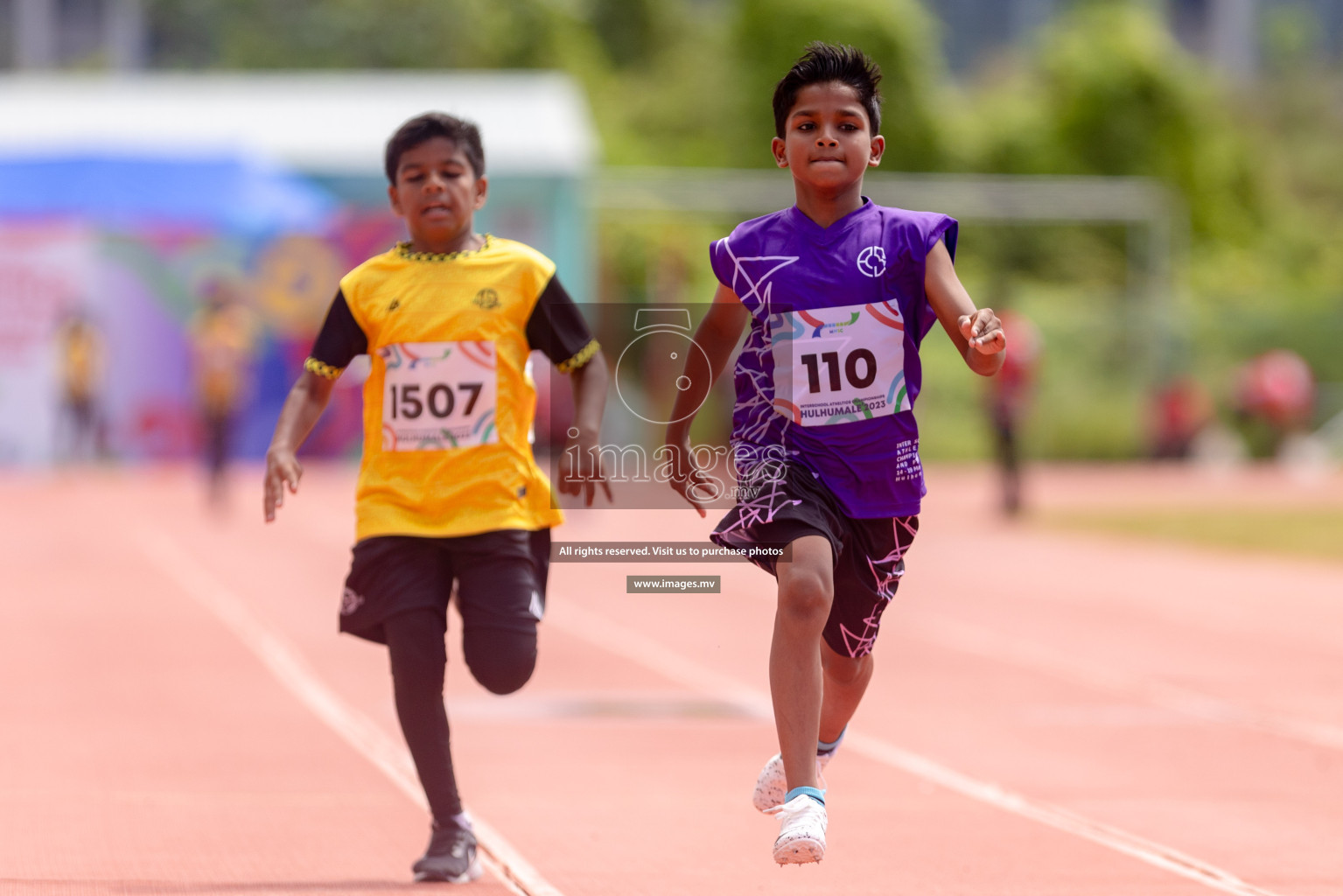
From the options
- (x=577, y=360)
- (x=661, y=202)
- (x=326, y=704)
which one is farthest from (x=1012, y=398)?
(x=661, y=202)

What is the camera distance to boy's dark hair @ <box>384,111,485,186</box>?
5.43 m

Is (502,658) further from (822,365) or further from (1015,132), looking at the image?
(1015,132)

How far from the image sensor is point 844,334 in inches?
190

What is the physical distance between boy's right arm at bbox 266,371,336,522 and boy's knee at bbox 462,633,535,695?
62 cm

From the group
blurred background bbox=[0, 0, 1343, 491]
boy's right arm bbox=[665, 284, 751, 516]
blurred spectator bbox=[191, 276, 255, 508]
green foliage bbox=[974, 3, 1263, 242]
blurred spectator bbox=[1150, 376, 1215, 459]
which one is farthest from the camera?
green foliage bbox=[974, 3, 1263, 242]

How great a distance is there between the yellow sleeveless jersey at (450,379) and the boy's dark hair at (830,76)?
0.84m

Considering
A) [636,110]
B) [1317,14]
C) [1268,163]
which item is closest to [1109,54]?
[1268,163]

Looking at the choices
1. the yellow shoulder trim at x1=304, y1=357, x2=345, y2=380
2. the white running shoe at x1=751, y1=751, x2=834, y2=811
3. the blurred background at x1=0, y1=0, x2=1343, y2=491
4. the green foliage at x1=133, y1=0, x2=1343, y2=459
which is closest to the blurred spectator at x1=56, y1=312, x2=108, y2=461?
the blurred background at x1=0, y1=0, x2=1343, y2=491

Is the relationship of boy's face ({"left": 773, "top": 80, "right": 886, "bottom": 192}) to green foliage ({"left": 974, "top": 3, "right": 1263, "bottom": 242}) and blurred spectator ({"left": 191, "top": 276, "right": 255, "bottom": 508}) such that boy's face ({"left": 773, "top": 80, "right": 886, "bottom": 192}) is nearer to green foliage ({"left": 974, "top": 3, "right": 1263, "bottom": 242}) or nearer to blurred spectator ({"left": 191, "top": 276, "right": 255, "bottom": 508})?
blurred spectator ({"left": 191, "top": 276, "right": 255, "bottom": 508})

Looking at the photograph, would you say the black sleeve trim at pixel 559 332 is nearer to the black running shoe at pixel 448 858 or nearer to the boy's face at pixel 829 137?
the boy's face at pixel 829 137

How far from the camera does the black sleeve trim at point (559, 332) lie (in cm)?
544

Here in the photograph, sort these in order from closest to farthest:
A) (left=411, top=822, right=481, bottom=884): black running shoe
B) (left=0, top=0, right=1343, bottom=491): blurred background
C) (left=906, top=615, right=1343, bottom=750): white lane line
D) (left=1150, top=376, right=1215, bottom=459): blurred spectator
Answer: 1. (left=411, top=822, right=481, bottom=884): black running shoe
2. (left=906, top=615, right=1343, bottom=750): white lane line
3. (left=0, top=0, right=1343, bottom=491): blurred background
4. (left=1150, top=376, right=1215, bottom=459): blurred spectator

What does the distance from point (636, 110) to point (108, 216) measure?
28438 millimetres

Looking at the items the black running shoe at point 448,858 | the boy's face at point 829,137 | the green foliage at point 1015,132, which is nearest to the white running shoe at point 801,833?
the black running shoe at point 448,858
